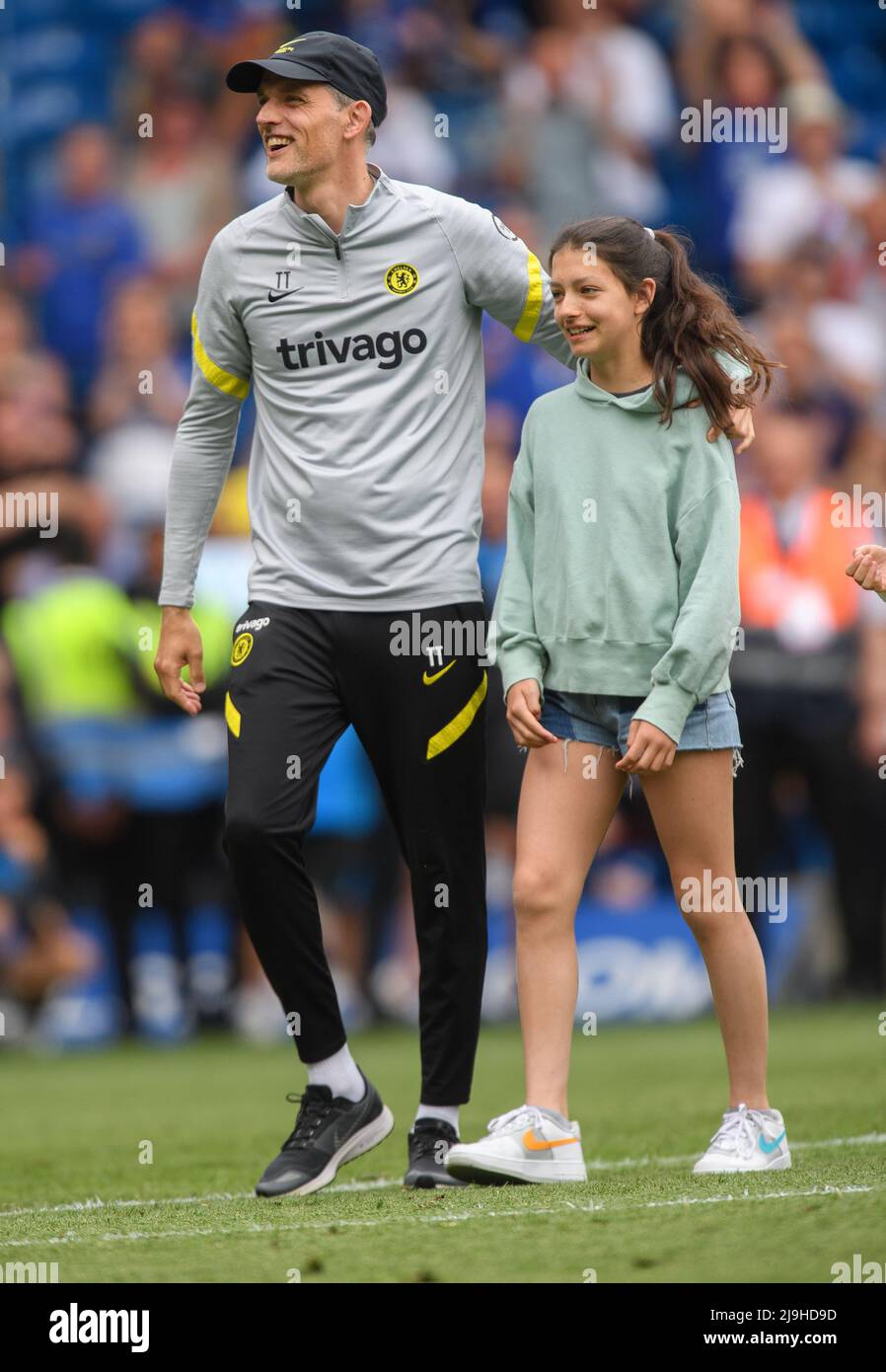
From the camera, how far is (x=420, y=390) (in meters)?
4.63

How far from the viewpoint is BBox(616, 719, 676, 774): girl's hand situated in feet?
13.8

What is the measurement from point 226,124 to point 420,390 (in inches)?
304

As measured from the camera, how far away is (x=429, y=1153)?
15.0 feet

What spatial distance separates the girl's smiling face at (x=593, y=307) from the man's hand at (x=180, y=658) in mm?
1077

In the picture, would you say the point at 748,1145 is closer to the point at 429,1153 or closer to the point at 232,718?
the point at 429,1153

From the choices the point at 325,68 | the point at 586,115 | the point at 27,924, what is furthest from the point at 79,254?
the point at 325,68

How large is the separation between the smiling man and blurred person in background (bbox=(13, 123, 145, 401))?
6.39 metres

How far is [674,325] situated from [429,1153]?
1.83m

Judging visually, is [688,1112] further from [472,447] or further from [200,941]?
[200,941]

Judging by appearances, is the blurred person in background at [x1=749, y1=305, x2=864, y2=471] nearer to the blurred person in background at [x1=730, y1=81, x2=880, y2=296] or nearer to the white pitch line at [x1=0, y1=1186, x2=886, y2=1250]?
the blurred person in background at [x1=730, y1=81, x2=880, y2=296]

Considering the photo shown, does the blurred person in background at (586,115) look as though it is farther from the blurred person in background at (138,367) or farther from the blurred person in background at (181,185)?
the blurred person in background at (138,367)

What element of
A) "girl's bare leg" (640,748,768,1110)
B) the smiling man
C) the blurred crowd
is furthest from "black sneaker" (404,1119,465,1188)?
the blurred crowd

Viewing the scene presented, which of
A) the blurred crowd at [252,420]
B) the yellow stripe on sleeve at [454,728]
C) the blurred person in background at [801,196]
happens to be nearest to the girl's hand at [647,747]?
the yellow stripe on sleeve at [454,728]
